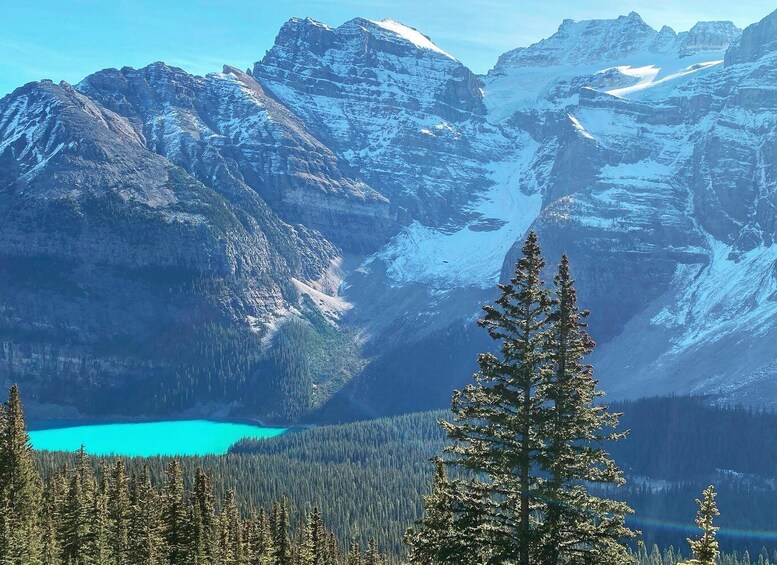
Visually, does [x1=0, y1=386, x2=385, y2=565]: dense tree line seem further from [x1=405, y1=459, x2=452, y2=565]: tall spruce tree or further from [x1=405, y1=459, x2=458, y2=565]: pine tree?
[x1=405, y1=459, x2=452, y2=565]: tall spruce tree

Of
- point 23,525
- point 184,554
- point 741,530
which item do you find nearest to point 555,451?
point 184,554

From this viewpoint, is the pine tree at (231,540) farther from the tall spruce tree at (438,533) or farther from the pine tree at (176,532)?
the tall spruce tree at (438,533)

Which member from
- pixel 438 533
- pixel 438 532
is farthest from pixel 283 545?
pixel 438 533

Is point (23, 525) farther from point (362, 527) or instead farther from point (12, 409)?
point (362, 527)

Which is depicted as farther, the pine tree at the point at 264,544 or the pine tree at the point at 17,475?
the pine tree at the point at 264,544

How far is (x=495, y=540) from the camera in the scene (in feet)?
118

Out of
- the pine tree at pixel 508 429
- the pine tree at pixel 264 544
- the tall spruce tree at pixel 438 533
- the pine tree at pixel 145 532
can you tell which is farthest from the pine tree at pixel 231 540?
the pine tree at pixel 508 429

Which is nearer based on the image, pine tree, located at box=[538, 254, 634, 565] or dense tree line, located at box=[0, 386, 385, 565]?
pine tree, located at box=[538, 254, 634, 565]

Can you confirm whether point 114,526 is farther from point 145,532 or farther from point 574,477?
point 574,477

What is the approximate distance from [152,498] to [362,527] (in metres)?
95.3

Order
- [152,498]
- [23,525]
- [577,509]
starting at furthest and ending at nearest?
1. [152,498]
2. [23,525]
3. [577,509]

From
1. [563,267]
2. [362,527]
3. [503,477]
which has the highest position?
[362,527]

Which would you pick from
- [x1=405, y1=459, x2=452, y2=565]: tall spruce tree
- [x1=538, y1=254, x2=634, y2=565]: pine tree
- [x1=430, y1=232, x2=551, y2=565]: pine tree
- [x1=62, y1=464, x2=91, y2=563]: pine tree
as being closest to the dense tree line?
[x1=62, y1=464, x2=91, y2=563]: pine tree

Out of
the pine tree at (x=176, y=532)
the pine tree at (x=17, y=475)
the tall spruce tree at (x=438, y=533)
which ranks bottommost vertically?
the tall spruce tree at (x=438, y=533)
